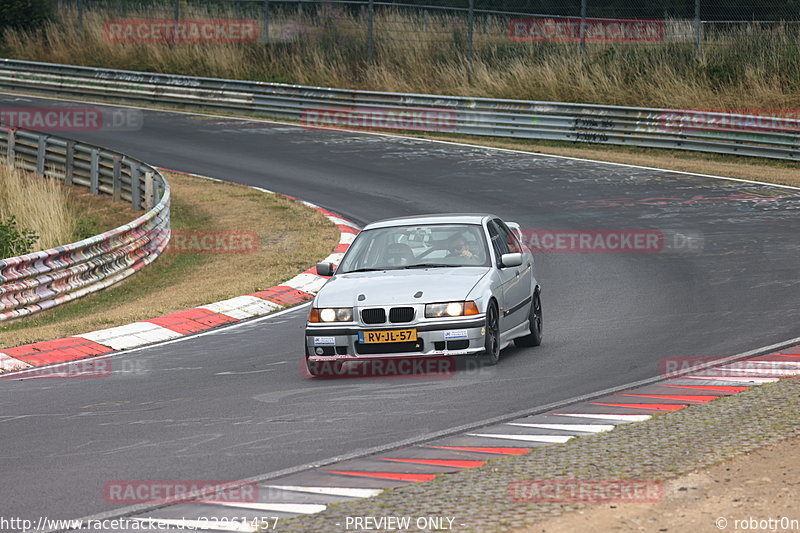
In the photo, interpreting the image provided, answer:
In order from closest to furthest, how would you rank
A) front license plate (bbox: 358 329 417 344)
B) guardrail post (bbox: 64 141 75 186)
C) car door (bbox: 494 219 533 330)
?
front license plate (bbox: 358 329 417 344) < car door (bbox: 494 219 533 330) < guardrail post (bbox: 64 141 75 186)

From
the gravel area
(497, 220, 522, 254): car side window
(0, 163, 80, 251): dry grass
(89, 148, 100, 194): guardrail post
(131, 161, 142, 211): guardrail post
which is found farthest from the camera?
(89, 148, 100, 194): guardrail post

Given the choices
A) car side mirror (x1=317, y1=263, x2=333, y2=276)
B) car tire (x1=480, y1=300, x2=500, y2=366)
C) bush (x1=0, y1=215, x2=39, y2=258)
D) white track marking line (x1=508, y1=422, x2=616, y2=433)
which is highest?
car side mirror (x1=317, y1=263, x2=333, y2=276)

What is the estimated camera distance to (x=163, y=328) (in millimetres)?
13422

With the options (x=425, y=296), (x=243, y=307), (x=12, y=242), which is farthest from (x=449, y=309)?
(x=12, y=242)

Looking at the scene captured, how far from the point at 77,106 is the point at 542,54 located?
47.8ft

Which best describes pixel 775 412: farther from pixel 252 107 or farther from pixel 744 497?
pixel 252 107

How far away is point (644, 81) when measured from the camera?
31156mm

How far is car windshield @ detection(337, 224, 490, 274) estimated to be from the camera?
1141 cm

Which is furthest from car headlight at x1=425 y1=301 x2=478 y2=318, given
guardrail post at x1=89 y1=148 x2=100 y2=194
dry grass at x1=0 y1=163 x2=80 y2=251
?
guardrail post at x1=89 y1=148 x2=100 y2=194

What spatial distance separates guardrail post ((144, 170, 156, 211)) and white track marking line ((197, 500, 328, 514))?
16.2 m

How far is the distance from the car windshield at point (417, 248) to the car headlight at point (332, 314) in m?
1.00

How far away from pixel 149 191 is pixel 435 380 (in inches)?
531

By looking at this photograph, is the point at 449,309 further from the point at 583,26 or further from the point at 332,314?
the point at 583,26

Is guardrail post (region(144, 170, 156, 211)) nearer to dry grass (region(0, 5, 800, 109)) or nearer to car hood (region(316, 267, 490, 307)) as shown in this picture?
car hood (region(316, 267, 490, 307))
